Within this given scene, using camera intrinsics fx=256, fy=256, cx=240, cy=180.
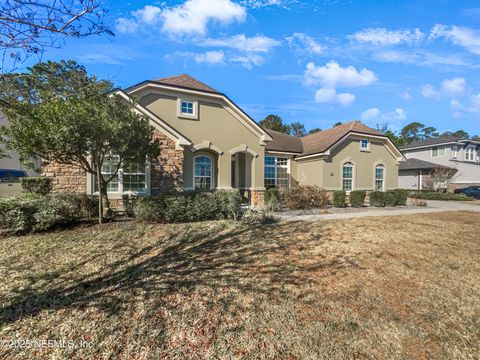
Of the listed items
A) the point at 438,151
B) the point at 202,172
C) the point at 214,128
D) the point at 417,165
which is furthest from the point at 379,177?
the point at 438,151

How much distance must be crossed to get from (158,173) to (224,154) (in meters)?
4.07

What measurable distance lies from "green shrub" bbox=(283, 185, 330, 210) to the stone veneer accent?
581 cm

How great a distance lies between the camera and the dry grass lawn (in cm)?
326

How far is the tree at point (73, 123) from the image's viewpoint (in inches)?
249

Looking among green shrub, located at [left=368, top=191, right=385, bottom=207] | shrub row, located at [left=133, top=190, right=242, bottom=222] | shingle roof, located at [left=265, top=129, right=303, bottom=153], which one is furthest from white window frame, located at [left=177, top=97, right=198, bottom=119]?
green shrub, located at [left=368, top=191, right=385, bottom=207]

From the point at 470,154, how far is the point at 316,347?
137 ft

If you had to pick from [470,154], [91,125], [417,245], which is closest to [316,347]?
[417,245]

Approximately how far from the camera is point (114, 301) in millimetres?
4051

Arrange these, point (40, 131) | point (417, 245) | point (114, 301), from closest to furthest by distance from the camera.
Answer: point (114, 301) → point (40, 131) → point (417, 245)

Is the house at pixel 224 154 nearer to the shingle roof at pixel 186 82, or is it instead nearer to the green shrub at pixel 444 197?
the shingle roof at pixel 186 82

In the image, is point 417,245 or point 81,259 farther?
point 417,245

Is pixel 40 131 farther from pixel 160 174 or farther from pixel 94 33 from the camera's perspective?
pixel 160 174

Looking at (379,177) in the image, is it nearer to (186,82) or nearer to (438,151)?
(186,82)

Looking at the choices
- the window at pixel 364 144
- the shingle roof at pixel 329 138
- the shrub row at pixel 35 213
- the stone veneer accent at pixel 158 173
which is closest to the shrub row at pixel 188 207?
the shrub row at pixel 35 213
